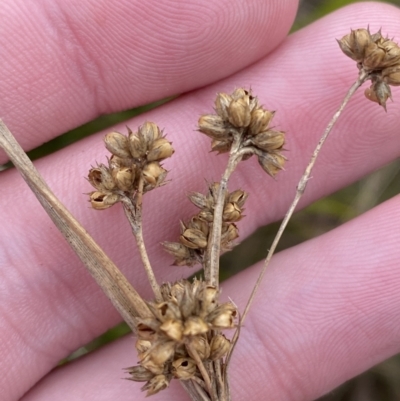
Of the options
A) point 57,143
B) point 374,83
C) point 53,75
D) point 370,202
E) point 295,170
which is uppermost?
point 53,75

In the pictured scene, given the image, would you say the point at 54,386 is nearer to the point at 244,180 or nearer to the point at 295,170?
the point at 244,180

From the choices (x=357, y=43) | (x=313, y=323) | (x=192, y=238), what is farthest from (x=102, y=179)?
(x=313, y=323)

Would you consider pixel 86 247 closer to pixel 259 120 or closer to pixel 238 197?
pixel 238 197

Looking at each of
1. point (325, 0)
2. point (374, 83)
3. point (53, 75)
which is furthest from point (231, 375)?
point (325, 0)

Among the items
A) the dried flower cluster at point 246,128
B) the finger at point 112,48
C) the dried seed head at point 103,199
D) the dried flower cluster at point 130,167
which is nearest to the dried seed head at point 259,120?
the dried flower cluster at point 246,128

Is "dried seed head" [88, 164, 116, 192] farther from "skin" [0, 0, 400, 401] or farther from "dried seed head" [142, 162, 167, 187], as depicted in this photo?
"skin" [0, 0, 400, 401]
